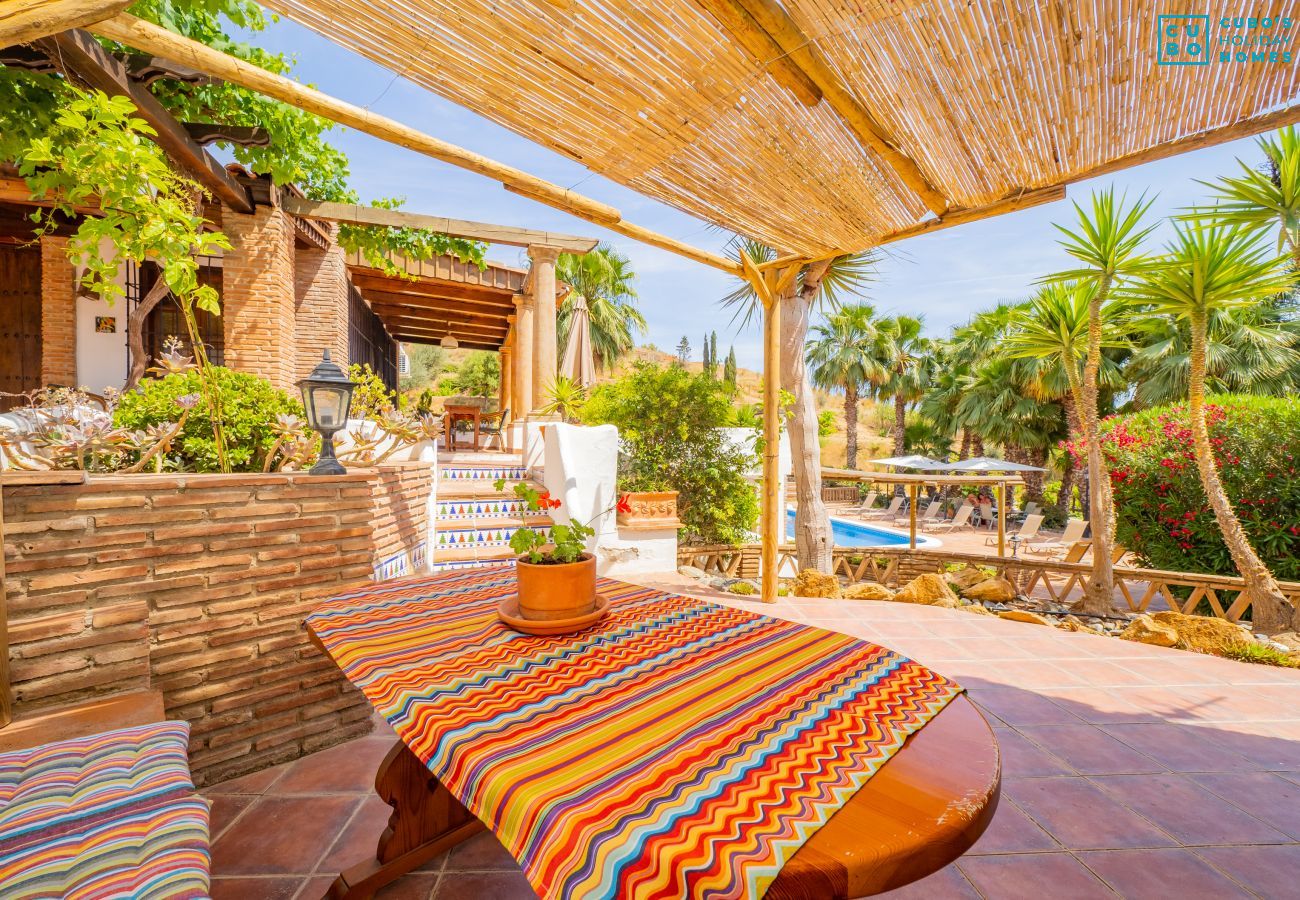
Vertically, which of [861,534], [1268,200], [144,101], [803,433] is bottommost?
[861,534]

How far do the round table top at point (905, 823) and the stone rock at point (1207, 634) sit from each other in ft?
13.4

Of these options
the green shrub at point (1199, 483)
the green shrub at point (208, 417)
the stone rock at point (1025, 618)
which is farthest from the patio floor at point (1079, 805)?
the green shrub at point (1199, 483)

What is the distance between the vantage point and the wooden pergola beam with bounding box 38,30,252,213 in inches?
132

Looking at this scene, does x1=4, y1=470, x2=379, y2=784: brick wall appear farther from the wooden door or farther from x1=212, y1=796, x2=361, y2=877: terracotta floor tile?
the wooden door

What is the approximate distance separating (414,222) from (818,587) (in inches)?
226

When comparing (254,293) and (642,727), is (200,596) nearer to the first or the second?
(642,727)

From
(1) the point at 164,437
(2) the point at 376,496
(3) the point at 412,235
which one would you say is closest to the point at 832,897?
(1) the point at 164,437

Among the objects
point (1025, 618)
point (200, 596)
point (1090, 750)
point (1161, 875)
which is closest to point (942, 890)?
point (1161, 875)

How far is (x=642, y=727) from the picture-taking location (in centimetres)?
102

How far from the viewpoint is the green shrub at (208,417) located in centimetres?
287

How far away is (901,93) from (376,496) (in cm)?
319

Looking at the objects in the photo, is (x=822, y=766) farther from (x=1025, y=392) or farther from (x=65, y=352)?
(x=1025, y=392)

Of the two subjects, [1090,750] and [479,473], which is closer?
[1090,750]

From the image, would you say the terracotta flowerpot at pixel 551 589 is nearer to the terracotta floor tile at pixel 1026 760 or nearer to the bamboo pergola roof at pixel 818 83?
the bamboo pergola roof at pixel 818 83
